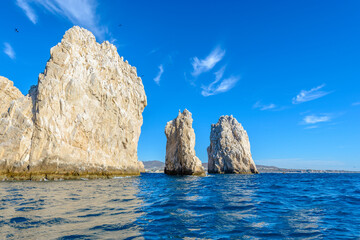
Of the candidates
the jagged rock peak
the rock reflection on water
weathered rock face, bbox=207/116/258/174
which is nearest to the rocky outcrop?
the jagged rock peak

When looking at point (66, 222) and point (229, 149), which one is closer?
point (66, 222)

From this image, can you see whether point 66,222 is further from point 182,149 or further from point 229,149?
point 229,149

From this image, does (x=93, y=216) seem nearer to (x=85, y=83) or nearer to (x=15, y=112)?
(x=15, y=112)

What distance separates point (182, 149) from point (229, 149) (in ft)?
127

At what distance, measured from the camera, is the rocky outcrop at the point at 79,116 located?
109ft

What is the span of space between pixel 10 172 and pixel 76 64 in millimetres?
20073

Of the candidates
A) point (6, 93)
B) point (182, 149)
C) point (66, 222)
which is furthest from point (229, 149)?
point (66, 222)

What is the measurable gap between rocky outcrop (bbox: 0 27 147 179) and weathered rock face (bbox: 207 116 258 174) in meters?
49.5

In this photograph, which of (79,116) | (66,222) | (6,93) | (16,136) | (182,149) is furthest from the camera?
(182,149)

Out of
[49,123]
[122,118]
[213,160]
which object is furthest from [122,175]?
[213,160]

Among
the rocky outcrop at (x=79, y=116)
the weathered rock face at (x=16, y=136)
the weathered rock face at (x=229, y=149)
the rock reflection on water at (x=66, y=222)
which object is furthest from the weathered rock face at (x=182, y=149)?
the rock reflection on water at (x=66, y=222)

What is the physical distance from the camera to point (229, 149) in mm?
91625

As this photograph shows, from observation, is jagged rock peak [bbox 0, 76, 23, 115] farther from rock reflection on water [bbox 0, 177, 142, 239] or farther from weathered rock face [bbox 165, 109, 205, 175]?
rock reflection on water [bbox 0, 177, 142, 239]

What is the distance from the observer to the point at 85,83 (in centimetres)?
4100
